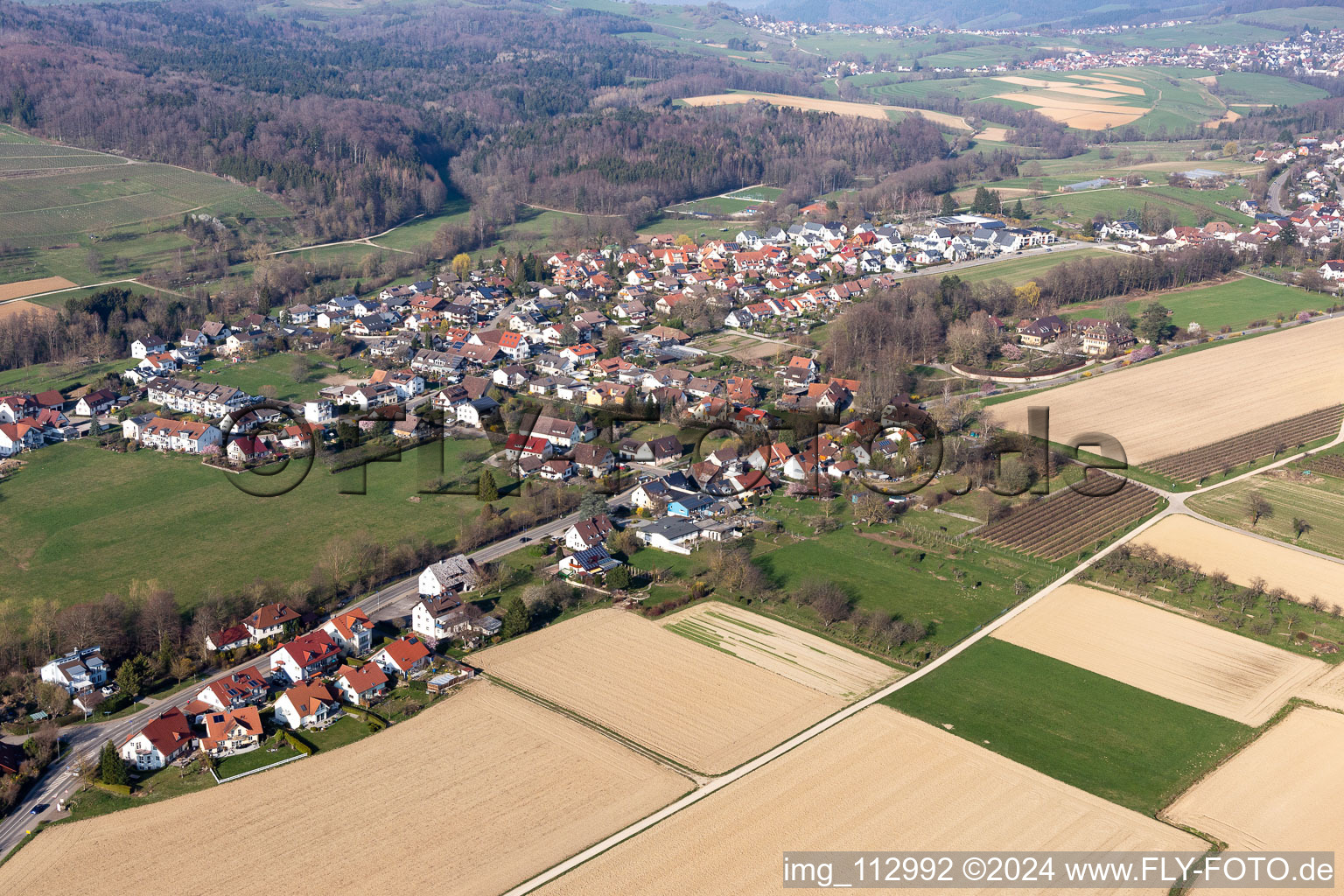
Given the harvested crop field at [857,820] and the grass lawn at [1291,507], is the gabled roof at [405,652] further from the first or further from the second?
the grass lawn at [1291,507]

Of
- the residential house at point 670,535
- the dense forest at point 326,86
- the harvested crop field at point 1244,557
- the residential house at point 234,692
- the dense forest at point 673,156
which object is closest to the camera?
the residential house at point 234,692

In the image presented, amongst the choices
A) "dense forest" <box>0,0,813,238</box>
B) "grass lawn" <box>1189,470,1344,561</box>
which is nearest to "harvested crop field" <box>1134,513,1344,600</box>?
"grass lawn" <box>1189,470,1344,561</box>

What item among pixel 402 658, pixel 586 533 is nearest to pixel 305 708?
pixel 402 658

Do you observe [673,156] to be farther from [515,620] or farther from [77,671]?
[77,671]

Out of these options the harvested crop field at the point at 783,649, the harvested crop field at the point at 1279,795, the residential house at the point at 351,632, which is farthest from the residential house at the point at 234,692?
the harvested crop field at the point at 1279,795

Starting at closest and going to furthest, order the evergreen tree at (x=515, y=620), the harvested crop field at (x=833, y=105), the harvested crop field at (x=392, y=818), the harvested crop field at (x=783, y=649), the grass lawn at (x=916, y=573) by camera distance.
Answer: the harvested crop field at (x=392, y=818)
the harvested crop field at (x=783, y=649)
the evergreen tree at (x=515, y=620)
the grass lawn at (x=916, y=573)
the harvested crop field at (x=833, y=105)

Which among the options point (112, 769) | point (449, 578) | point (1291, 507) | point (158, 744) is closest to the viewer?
point (112, 769)
